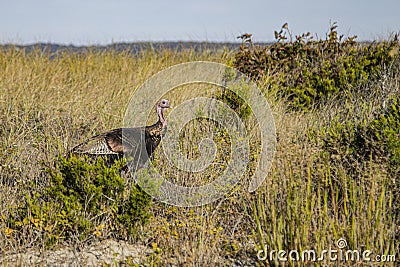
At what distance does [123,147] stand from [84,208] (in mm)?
995

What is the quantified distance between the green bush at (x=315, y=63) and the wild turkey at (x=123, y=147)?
2890 mm

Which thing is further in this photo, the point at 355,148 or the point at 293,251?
the point at 355,148

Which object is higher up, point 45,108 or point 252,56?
point 252,56

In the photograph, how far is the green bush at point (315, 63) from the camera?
791 centimetres

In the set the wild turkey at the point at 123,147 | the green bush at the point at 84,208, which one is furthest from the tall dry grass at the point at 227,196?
the wild turkey at the point at 123,147

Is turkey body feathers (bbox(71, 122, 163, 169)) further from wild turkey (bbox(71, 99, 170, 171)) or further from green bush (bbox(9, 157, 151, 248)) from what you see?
green bush (bbox(9, 157, 151, 248))

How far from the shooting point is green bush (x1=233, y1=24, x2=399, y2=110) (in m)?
7.91

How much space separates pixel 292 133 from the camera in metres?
5.89

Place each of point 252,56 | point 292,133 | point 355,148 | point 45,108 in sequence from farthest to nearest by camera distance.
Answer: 1. point 252,56
2. point 45,108
3. point 292,133
4. point 355,148

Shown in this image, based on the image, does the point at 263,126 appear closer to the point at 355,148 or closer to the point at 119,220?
the point at 355,148

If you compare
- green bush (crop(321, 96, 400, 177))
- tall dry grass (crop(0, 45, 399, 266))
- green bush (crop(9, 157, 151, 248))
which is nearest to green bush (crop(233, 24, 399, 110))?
tall dry grass (crop(0, 45, 399, 266))

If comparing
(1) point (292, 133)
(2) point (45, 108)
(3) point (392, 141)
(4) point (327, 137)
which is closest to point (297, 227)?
(3) point (392, 141)

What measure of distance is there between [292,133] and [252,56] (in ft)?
8.90

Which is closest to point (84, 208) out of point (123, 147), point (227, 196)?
point (123, 147)
